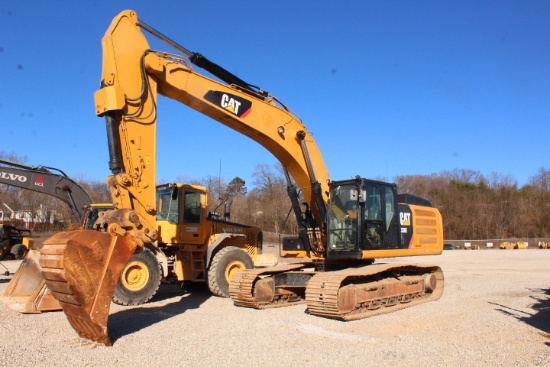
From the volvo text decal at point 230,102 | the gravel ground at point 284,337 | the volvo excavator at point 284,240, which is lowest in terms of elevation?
the gravel ground at point 284,337

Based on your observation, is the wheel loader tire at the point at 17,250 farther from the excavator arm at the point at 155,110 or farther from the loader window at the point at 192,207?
the excavator arm at the point at 155,110

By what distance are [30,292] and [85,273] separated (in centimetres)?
420

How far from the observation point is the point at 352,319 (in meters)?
8.51

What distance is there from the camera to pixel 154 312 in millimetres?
9117

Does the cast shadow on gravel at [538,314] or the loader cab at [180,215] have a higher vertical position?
the loader cab at [180,215]

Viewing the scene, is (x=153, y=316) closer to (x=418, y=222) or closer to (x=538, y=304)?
(x=418, y=222)

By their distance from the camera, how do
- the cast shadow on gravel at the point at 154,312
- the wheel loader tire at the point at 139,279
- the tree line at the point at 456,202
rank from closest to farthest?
the cast shadow on gravel at the point at 154,312
the wheel loader tire at the point at 139,279
the tree line at the point at 456,202

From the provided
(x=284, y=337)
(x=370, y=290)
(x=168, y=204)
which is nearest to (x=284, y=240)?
(x=370, y=290)

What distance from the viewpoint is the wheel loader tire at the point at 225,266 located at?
1115 cm

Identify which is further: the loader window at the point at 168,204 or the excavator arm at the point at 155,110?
the loader window at the point at 168,204

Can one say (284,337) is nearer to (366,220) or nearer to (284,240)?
(366,220)

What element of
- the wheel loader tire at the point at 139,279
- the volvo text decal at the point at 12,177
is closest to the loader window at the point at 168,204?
the wheel loader tire at the point at 139,279

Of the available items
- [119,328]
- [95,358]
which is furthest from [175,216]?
[95,358]

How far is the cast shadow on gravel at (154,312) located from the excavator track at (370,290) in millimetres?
2651
